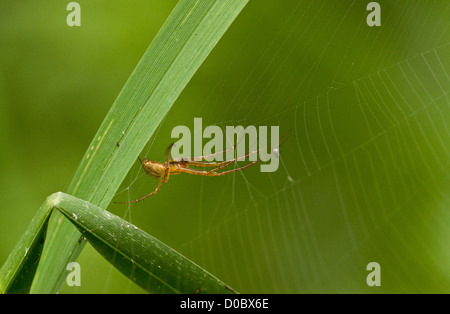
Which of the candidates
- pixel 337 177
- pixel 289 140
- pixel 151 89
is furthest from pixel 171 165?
pixel 337 177

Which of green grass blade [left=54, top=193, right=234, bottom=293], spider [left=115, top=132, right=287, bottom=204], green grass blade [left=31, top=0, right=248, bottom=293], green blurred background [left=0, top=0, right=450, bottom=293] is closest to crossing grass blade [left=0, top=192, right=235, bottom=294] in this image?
green grass blade [left=54, top=193, right=234, bottom=293]

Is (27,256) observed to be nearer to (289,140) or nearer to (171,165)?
(171,165)

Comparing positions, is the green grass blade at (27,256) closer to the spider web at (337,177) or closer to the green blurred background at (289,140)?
the green blurred background at (289,140)

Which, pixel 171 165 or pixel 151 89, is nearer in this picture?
pixel 151 89

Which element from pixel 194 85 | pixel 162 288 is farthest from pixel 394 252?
pixel 162 288

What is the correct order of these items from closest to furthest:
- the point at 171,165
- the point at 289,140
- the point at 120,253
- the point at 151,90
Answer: the point at 120,253 → the point at 151,90 → the point at 171,165 → the point at 289,140
